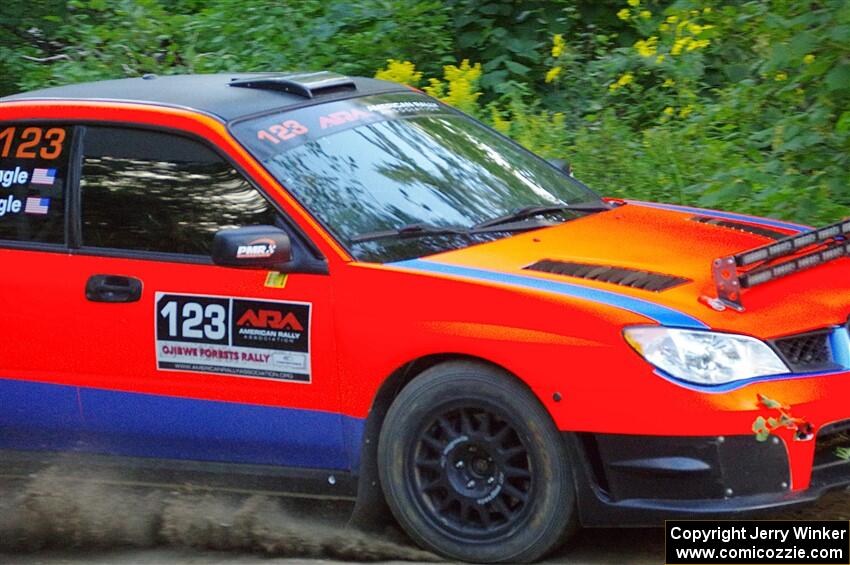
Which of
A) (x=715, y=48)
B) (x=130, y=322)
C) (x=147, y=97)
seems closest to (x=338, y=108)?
(x=147, y=97)

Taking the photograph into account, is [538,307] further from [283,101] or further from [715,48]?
[715,48]

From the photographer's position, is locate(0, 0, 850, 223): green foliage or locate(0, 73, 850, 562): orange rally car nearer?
locate(0, 73, 850, 562): orange rally car

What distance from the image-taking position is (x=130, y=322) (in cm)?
Result: 536

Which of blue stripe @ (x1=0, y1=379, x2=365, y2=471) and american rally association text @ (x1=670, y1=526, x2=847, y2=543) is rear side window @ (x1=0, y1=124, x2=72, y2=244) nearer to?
blue stripe @ (x1=0, y1=379, x2=365, y2=471)

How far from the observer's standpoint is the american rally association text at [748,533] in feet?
15.2

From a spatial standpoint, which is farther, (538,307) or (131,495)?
(131,495)

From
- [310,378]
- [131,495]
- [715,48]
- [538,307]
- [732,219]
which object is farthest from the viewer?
[715,48]

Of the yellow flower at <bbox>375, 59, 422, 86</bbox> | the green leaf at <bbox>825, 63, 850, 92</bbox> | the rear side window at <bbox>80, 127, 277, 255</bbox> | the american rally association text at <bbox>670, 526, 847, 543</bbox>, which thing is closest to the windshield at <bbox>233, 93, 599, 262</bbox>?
the rear side window at <bbox>80, 127, 277, 255</bbox>

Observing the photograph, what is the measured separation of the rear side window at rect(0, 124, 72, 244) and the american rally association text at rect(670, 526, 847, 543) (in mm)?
2574

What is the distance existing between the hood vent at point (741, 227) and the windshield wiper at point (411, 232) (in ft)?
3.77

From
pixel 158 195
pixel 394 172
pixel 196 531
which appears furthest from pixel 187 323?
pixel 394 172

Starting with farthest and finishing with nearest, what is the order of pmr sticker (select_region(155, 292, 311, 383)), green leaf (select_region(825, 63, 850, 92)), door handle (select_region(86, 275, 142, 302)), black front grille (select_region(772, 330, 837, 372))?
green leaf (select_region(825, 63, 850, 92)) → door handle (select_region(86, 275, 142, 302)) → pmr sticker (select_region(155, 292, 311, 383)) → black front grille (select_region(772, 330, 837, 372))

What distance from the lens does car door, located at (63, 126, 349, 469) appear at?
512cm

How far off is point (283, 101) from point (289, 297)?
1047mm
